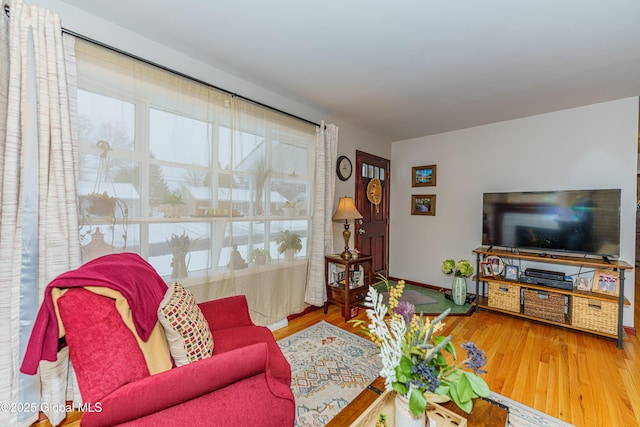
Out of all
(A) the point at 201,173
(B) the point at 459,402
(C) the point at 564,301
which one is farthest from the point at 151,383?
(C) the point at 564,301

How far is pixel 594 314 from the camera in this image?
8.21 ft

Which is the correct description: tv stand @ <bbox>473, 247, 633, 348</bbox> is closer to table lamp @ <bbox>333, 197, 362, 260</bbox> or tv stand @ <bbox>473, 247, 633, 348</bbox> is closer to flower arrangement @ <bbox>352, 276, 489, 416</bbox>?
table lamp @ <bbox>333, 197, 362, 260</bbox>

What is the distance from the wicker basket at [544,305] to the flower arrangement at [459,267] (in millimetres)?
616

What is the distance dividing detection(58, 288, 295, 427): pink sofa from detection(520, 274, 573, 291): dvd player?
303 centimetres

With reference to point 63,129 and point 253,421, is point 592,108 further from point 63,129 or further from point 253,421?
point 63,129

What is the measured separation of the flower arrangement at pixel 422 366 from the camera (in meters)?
0.80

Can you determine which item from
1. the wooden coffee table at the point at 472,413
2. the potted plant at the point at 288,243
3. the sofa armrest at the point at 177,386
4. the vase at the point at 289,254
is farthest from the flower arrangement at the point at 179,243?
the wooden coffee table at the point at 472,413

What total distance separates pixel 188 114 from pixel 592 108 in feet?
13.4

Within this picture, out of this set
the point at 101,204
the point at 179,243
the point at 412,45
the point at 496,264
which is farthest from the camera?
the point at 496,264

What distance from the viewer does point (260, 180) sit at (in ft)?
8.16

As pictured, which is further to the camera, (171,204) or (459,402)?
(171,204)

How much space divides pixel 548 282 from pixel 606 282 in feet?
1.42

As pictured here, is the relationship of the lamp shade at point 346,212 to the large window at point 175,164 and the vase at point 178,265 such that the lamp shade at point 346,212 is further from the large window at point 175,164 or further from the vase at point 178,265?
the vase at point 178,265

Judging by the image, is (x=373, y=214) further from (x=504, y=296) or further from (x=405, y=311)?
(x=405, y=311)
